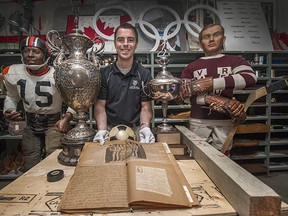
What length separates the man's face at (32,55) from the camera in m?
1.83

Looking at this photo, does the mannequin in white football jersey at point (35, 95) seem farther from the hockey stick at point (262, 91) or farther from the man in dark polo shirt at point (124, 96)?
the hockey stick at point (262, 91)

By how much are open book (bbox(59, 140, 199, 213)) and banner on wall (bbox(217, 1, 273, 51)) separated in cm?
300

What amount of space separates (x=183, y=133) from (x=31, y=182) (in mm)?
831

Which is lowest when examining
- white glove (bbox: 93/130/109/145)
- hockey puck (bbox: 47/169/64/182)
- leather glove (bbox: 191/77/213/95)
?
hockey puck (bbox: 47/169/64/182)

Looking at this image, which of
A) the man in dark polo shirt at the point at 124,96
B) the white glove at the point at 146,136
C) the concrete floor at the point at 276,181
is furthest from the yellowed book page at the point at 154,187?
the concrete floor at the point at 276,181

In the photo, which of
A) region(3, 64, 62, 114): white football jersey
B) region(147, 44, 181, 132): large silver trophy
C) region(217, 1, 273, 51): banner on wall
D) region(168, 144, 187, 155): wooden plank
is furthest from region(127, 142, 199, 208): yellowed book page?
region(217, 1, 273, 51): banner on wall

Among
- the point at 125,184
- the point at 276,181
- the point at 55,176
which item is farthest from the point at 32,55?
the point at 276,181

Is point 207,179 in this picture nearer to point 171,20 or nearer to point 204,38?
point 204,38

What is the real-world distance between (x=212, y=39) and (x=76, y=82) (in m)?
1.14

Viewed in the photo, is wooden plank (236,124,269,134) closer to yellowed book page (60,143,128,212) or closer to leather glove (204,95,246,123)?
leather glove (204,95,246,123)

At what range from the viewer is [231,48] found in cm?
328

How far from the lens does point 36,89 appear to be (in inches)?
73.7

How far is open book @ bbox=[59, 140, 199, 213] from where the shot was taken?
60 centimetres

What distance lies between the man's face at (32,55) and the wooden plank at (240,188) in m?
1.64
